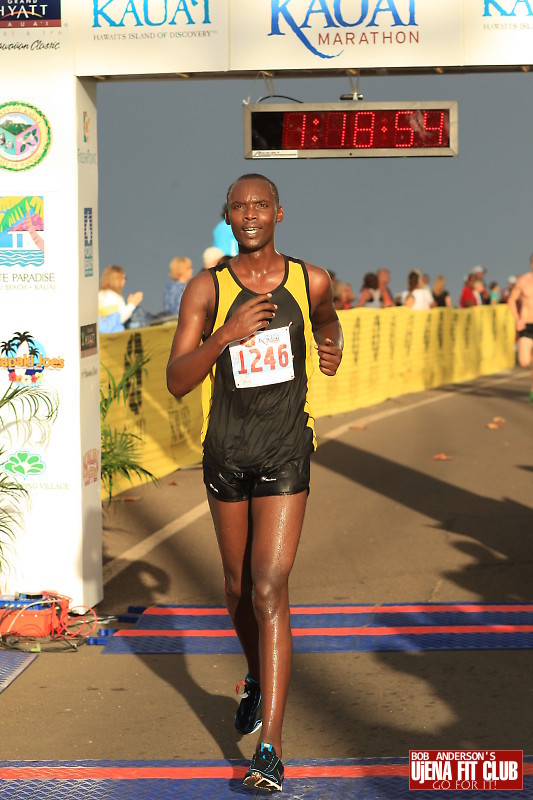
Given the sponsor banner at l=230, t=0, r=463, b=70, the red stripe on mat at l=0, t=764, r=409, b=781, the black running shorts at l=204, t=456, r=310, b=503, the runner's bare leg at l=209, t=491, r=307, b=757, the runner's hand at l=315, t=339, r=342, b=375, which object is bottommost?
the red stripe on mat at l=0, t=764, r=409, b=781

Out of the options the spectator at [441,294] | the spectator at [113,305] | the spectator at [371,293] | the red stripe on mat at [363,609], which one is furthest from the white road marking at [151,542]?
the spectator at [441,294]

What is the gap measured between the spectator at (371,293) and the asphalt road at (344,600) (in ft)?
22.6

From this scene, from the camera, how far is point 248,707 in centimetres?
587

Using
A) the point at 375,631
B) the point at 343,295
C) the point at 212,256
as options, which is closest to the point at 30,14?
the point at 375,631

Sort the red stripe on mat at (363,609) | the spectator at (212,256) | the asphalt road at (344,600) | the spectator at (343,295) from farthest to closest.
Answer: the spectator at (343,295), the spectator at (212,256), the red stripe on mat at (363,609), the asphalt road at (344,600)

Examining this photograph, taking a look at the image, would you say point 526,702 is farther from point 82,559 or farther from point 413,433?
point 413,433

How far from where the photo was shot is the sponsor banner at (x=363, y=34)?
25.1 feet

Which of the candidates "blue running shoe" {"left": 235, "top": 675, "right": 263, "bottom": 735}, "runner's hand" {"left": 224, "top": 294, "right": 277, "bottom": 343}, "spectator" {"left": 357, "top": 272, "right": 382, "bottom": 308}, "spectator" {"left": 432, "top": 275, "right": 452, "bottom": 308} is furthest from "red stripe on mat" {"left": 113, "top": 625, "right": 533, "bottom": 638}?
"spectator" {"left": 432, "top": 275, "right": 452, "bottom": 308}

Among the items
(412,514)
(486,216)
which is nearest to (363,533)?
(412,514)

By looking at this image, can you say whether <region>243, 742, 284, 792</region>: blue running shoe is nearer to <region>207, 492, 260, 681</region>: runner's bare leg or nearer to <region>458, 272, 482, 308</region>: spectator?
<region>207, 492, 260, 681</region>: runner's bare leg

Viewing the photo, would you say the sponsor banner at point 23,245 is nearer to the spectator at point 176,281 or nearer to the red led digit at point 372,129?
the red led digit at point 372,129

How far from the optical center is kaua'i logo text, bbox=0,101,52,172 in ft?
26.0

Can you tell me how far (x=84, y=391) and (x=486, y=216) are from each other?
→ 169 ft

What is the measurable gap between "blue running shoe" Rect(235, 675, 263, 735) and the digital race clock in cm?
335
